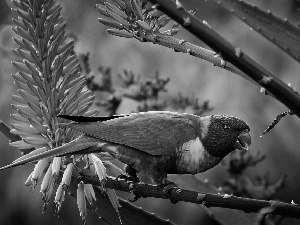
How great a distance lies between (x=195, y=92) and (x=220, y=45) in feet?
5.78

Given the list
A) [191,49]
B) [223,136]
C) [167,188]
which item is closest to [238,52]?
[191,49]

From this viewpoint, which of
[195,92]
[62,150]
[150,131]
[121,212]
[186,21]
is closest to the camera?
[186,21]

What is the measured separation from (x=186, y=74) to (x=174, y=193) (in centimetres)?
188

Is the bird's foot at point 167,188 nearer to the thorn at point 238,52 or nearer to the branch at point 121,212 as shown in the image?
the branch at point 121,212

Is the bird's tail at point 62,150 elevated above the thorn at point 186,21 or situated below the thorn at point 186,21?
below

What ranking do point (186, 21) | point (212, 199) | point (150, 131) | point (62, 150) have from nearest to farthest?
1. point (186, 21)
2. point (212, 199)
3. point (62, 150)
4. point (150, 131)

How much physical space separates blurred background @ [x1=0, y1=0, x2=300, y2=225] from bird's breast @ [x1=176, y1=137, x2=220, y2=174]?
1136 millimetres

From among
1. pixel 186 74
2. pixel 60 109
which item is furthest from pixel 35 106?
pixel 186 74

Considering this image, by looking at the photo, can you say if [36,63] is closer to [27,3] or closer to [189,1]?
[27,3]

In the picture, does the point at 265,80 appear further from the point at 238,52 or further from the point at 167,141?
the point at 167,141

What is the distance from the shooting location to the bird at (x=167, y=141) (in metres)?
0.96

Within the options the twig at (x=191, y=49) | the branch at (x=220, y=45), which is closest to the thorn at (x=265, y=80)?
the branch at (x=220, y=45)

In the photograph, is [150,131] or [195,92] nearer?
[150,131]

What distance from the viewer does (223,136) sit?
1080mm
